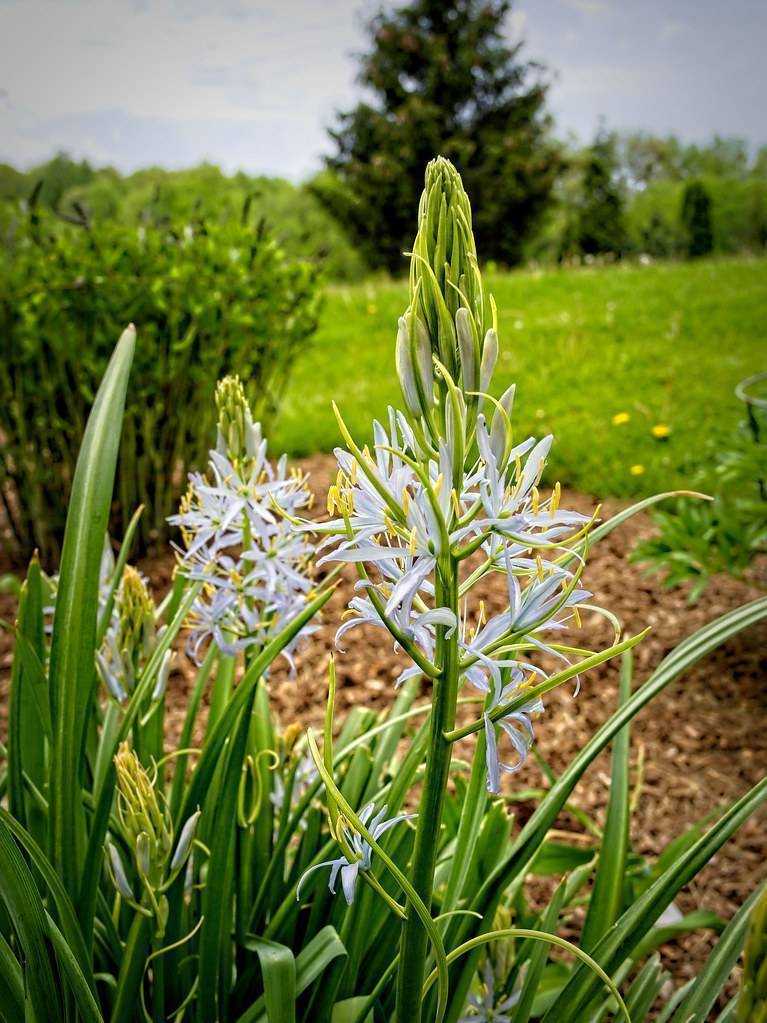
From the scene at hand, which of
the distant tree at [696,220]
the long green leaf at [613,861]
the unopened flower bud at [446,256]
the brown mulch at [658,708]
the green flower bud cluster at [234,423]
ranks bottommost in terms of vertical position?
the brown mulch at [658,708]

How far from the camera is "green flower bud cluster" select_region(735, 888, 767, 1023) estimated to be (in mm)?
598

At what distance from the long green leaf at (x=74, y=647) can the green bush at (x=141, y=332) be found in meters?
2.37

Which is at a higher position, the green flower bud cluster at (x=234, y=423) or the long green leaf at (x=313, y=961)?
the green flower bud cluster at (x=234, y=423)

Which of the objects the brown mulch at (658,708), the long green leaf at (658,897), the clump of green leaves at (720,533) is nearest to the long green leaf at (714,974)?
the long green leaf at (658,897)

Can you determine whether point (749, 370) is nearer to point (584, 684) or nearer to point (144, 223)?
point (584, 684)

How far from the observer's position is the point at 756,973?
625 millimetres

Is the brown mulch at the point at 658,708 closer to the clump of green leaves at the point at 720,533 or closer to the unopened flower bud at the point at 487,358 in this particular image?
the clump of green leaves at the point at 720,533

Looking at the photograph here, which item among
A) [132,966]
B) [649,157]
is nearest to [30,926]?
[132,966]

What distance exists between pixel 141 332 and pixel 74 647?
2737 millimetres

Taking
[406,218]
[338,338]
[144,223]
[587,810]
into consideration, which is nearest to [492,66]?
[406,218]

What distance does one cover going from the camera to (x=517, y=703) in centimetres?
82

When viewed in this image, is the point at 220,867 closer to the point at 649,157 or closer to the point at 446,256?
the point at 446,256

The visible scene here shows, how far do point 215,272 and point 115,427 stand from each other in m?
2.71

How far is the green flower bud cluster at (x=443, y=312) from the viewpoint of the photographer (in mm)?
792
